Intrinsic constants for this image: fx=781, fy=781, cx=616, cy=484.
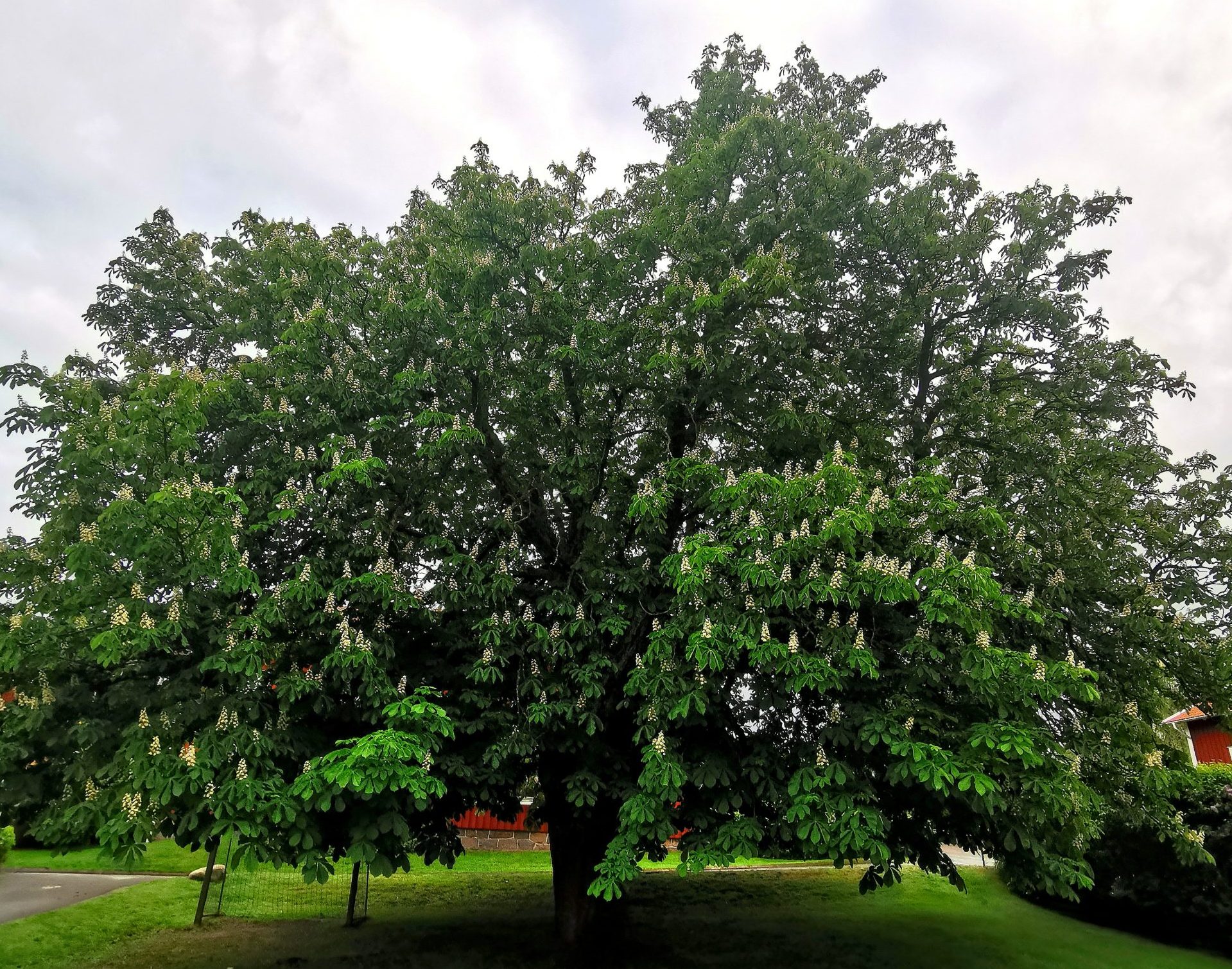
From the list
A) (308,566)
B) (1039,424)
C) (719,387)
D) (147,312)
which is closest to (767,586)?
(719,387)

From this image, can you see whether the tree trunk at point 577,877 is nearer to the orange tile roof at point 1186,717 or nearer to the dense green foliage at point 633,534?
the dense green foliage at point 633,534

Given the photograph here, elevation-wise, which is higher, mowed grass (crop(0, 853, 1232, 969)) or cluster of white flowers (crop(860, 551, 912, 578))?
cluster of white flowers (crop(860, 551, 912, 578))

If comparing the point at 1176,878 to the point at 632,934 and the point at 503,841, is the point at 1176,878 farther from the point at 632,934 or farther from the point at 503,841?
the point at 503,841

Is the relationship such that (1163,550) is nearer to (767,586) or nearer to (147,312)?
(767,586)

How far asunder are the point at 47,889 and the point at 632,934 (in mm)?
10905

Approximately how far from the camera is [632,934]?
12.1 m

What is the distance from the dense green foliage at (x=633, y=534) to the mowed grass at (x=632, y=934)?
6.58ft

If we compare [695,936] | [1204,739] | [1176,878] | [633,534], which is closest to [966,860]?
[1204,739]

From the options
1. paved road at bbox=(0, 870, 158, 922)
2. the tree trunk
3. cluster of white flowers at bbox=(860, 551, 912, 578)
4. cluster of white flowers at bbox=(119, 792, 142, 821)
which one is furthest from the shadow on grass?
cluster of white flowers at bbox=(860, 551, 912, 578)

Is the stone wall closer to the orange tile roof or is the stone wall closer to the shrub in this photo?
the shrub

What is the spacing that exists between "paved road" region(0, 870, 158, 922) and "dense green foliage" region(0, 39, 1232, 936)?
7488 millimetres

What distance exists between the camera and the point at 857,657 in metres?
6.82

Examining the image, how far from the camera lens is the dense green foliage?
7.03 metres

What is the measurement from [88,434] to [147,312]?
473 cm
